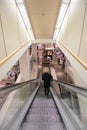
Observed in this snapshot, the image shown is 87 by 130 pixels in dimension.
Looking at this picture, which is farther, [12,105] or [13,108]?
[12,105]

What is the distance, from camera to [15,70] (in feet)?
48.2

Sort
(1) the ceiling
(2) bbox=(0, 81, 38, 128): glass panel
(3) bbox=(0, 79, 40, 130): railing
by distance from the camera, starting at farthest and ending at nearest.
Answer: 1. (1) the ceiling
2. (2) bbox=(0, 81, 38, 128): glass panel
3. (3) bbox=(0, 79, 40, 130): railing

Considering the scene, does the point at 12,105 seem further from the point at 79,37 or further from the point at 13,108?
the point at 79,37

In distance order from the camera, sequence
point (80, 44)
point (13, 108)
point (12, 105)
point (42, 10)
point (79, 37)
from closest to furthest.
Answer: point (80, 44) → point (79, 37) → point (13, 108) → point (12, 105) → point (42, 10)

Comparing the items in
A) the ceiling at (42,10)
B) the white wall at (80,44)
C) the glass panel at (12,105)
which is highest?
the ceiling at (42,10)

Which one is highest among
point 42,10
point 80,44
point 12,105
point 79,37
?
point 42,10

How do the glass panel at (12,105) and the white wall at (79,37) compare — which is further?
the white wall at (79,37)

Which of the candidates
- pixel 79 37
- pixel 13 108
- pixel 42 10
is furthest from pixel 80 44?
pixel 42 10

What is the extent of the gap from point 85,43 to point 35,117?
6.34 feet

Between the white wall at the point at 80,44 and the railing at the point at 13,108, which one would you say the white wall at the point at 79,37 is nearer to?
the white wall at the point at 80,44

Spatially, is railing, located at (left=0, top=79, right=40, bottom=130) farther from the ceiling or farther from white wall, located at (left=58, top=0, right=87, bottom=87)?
the ceiling

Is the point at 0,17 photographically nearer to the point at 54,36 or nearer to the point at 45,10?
the point at 45,10

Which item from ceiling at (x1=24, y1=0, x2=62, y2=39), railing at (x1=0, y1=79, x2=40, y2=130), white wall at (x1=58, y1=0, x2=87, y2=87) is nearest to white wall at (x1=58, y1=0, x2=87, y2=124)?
white wall at (x1=58, y1=0, x2=87, y2=87)

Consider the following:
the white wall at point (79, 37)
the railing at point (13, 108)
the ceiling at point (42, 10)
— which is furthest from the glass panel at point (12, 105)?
the ceiling at point (42, 10)
